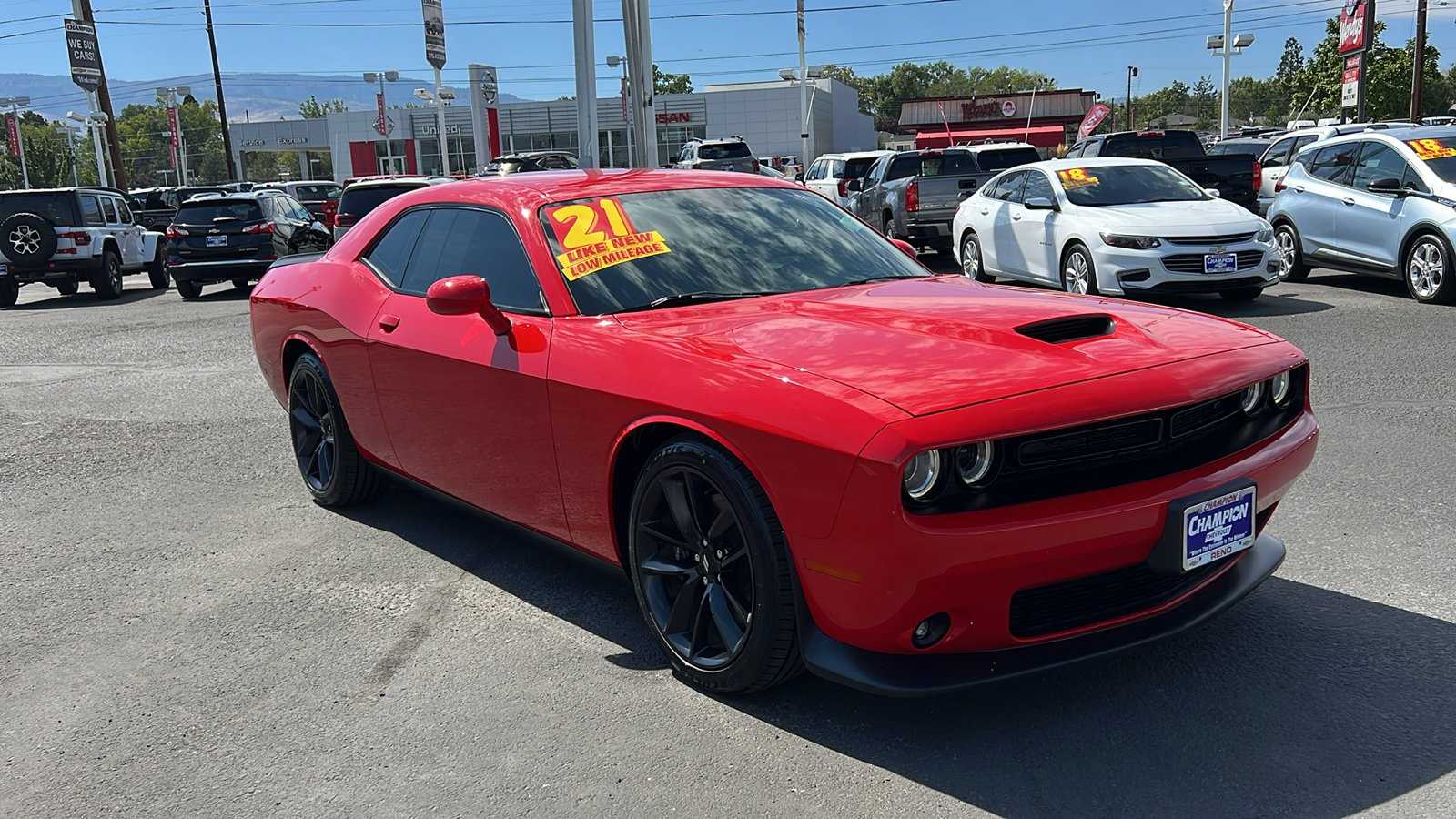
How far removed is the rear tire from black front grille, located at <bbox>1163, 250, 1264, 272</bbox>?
A: 1544cm

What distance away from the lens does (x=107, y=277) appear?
17953 millimetres

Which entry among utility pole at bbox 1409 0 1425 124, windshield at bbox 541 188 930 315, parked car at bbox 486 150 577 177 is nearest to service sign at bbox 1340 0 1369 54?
utility pole at bbox 1409 0 1425 124

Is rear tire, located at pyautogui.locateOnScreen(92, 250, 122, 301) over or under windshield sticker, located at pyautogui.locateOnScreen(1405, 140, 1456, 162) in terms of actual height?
under

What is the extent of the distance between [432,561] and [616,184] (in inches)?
66.5

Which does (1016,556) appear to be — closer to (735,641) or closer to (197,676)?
(735,641)

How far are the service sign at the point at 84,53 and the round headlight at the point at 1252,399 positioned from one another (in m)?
35.9

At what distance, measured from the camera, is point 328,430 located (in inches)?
211

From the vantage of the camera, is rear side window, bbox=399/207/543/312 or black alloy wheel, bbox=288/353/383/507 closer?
rear side window, bbox=399/207/543/312

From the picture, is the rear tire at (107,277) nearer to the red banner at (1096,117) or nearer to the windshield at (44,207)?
the windshield at (44,207)

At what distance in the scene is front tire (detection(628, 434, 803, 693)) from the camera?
118 inches

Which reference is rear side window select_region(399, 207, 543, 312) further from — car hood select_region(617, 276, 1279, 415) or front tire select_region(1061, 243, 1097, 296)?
front tire select_region(1061, 243, 1097, 296)

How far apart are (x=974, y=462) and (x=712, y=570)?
0.83 meters

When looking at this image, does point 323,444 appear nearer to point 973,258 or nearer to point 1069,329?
point 1069,329

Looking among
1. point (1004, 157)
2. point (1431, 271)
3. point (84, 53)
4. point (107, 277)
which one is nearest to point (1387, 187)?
point (1431, 271)
